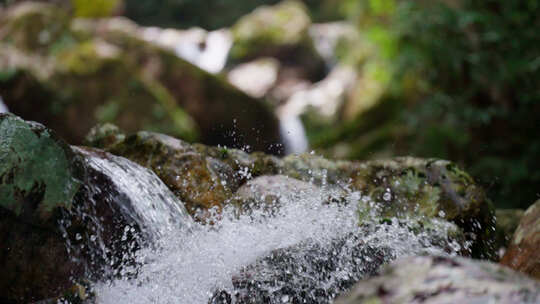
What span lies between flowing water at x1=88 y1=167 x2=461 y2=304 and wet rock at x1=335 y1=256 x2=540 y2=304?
0.92 meters

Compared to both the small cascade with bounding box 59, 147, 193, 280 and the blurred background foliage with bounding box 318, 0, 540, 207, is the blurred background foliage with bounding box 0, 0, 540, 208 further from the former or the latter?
the small cascade with bounding box 59, 147, 193, 280

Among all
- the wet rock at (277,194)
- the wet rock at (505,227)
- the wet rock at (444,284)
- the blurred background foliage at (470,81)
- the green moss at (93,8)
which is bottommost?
the wet rock at (505,227)

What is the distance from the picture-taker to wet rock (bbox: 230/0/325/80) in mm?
12516

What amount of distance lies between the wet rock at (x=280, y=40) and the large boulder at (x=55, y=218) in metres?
10.0

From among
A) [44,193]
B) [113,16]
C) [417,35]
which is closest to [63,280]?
[44,193]

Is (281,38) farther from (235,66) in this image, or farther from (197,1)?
(197,1)

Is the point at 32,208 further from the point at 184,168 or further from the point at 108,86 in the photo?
the point at 108,86

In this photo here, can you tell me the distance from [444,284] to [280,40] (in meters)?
11.9

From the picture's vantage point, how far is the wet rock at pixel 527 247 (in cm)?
276

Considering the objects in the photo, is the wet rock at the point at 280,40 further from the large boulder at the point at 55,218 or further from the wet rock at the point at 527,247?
the large boulder at the point at 55,218

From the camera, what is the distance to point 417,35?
5.91m

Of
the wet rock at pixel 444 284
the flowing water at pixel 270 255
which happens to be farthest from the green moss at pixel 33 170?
the wet rock at pixel 444 284

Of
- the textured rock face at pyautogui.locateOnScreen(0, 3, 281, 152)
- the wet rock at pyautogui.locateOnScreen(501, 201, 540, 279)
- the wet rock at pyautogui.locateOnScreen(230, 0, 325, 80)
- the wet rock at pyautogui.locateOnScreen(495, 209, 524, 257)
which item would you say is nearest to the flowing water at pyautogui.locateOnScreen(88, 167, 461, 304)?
the wet rock at pyautogui.locateOnScreen(501, 201, 540, 279)

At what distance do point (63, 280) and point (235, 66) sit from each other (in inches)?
418
